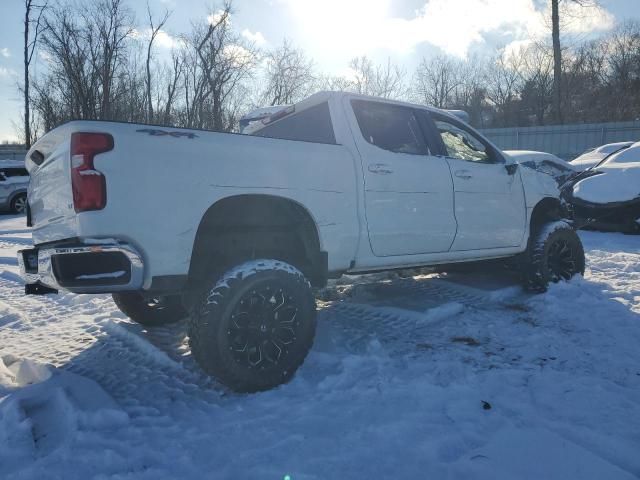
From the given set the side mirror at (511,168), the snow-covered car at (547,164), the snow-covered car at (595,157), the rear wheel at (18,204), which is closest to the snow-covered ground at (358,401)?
the side mirror at (511,168)

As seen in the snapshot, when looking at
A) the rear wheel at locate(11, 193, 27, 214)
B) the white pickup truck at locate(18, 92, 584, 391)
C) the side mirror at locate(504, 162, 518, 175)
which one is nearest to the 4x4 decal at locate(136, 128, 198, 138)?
the white pickup truck at locate(18, 92, 584, 391)

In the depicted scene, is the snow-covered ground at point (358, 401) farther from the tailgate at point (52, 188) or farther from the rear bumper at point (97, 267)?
the tailgate at point (52, 188)

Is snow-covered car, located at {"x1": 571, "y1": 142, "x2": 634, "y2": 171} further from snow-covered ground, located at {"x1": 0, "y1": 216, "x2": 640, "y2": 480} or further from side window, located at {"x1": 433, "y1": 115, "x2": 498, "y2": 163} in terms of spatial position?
snow-covered ground, located at {"x1": 0, "y1": 216, "x2": 640, "y2": 480}

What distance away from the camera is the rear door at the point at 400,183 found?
10.9 ft

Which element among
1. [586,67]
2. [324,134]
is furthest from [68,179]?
[586,67]

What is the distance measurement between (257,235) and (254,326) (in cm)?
64

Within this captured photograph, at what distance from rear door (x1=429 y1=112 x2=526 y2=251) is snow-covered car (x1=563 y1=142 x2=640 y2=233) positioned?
4156 mm

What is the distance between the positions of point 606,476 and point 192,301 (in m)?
2.37

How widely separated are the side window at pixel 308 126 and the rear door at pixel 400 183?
210mm

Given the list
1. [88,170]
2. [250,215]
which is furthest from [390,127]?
[88,170]

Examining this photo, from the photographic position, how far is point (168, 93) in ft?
98.2

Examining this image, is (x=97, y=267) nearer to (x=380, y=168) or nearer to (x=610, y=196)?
(x=380, y=168)

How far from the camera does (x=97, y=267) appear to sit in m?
2.27

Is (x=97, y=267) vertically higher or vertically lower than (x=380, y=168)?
lower
